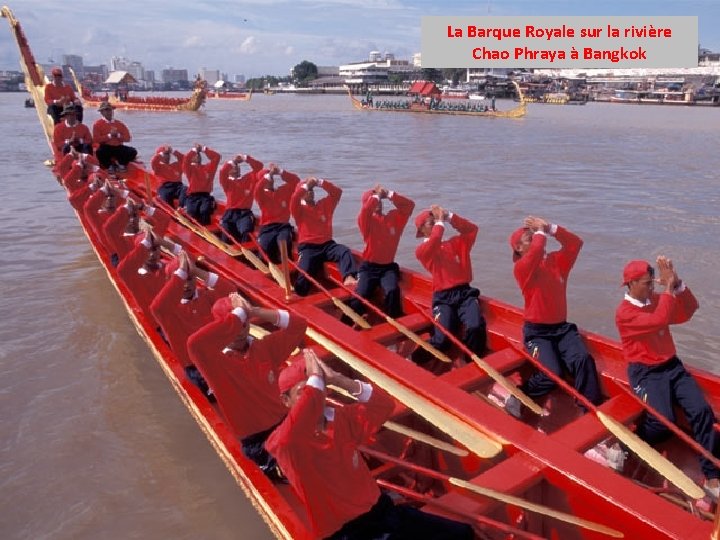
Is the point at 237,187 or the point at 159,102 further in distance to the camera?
the point at 159,102

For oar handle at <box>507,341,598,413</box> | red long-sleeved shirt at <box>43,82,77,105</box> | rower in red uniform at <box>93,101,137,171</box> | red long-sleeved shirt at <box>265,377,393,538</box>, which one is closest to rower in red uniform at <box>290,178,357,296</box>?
oar handle at <box>507,341,598,413</box>

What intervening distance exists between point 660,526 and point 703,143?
1030 inches

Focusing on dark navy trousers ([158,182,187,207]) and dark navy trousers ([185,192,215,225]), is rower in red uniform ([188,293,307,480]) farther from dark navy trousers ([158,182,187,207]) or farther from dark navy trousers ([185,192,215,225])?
dark navy trousers ([158,182,187,207])

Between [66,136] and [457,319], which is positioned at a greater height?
[66,136]

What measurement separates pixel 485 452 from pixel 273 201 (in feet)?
14.7


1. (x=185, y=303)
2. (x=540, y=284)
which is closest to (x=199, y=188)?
(x=185, y=303)

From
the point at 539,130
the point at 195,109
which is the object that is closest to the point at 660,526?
the point at 539,130

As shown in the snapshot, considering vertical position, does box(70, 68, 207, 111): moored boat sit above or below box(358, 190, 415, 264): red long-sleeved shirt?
above

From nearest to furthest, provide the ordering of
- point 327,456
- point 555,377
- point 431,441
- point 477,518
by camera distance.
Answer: point 327,456 < point 477,518 < point 431,441 < point 555,377

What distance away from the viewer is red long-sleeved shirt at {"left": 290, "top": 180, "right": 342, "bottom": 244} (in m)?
6.21

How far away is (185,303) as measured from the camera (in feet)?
13.8

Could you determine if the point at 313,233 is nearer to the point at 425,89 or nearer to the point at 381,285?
the point at 381,285

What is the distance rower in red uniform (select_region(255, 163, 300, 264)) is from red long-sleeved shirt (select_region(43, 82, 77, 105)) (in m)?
7.41

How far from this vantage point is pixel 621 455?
3738 millimetres
